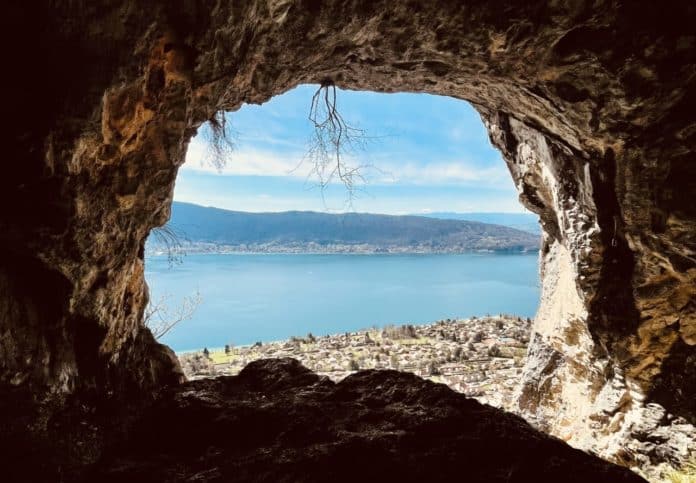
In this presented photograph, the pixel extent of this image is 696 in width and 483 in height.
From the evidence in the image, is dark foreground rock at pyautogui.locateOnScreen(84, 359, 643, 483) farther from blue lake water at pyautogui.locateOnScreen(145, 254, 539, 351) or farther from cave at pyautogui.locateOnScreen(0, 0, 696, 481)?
blue lake water at pyautogui.locateOnScreen(145, 254, 539, 351)

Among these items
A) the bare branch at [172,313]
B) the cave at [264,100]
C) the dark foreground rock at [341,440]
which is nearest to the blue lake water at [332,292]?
the bare branch at [172,313]

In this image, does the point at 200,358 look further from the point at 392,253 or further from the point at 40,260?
the point at 392,253

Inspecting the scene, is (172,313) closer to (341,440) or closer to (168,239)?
(168,239)

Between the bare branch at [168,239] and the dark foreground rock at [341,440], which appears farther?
the bare branch at [168,239]

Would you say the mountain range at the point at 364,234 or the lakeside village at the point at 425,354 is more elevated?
the mountain range at the point at 364,234

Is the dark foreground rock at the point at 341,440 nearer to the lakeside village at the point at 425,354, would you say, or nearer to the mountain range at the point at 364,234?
the lakeside village at the point at 425,354

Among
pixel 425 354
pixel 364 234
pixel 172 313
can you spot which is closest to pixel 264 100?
pixel 172 313

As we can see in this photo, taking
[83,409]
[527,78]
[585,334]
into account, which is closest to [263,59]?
[527,78]
